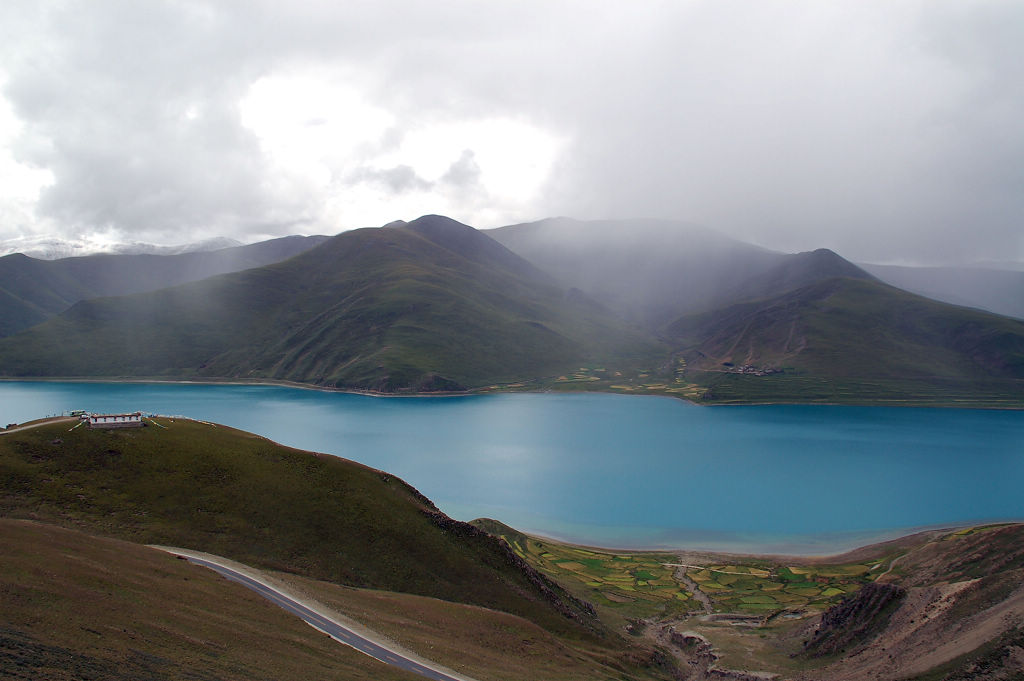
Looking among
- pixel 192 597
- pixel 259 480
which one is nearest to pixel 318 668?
pixel 192 597

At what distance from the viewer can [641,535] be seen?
3438 inches

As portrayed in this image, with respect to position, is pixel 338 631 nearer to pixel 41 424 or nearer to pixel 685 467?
pixel 41 424

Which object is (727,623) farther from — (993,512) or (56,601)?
(993,512)

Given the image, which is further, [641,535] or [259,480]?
[641,535]

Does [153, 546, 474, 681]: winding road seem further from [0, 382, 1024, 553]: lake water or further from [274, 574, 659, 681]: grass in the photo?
[0, 382, 1024, 553]: lake water

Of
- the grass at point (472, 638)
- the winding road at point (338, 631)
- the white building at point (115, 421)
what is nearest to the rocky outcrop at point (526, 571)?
the grass at point (472, 638)

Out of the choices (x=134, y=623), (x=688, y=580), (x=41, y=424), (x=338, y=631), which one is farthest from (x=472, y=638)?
(x=41, y=424)

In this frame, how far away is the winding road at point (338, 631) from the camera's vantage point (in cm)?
3162

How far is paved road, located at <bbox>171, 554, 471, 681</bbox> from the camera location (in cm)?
3156

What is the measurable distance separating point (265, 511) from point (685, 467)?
99.1m

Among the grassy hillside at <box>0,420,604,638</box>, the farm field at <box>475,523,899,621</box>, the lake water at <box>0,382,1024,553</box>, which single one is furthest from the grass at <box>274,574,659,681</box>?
the lake water at <box>0,382,1024,553</box>

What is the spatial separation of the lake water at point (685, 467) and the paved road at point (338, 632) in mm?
55572

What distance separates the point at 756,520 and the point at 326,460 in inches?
2783

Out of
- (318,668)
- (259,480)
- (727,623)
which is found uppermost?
(259,480)
